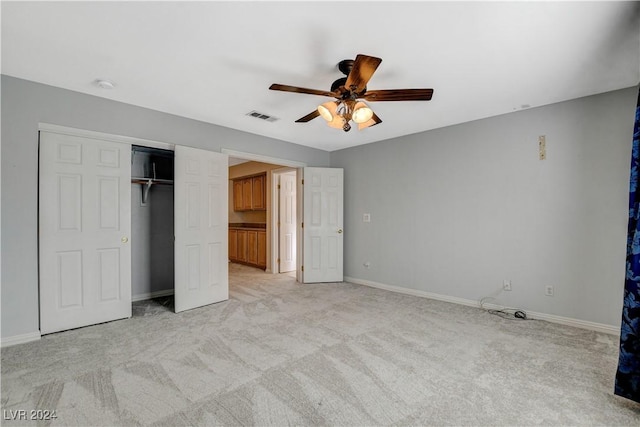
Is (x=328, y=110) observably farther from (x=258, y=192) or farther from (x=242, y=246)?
(x=242, y=246)

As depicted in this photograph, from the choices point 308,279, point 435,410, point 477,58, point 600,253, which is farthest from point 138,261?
point 600,253

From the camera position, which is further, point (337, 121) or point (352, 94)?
point (337, 121)

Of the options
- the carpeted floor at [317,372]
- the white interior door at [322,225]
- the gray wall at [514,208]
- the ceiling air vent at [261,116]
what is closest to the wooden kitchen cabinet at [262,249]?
the white interior door at [322,225]

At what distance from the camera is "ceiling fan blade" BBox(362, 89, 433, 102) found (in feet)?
7.73

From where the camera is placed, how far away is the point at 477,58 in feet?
7.91

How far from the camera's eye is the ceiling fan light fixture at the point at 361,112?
2.53 m

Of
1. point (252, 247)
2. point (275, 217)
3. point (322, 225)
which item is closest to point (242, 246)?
point (252, 247)

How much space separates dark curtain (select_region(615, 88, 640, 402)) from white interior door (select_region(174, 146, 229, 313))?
13.2 ft

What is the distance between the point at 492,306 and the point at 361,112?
305cm

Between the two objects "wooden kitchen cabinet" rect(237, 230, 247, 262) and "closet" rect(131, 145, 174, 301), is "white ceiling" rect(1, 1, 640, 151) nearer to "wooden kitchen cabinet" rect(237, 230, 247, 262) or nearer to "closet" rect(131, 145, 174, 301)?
"closet" rect(131, 145, 174, 301)

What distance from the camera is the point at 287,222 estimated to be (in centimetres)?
636

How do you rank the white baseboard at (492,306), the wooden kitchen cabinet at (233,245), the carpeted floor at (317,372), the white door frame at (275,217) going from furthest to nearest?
the wooden kitchen cabinet at (233,245), the white door frame at (275,217), the white baseboard at (492,306), the carpeted floor at (317,372)

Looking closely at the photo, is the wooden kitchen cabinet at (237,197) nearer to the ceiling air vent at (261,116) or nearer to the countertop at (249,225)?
the countertop at (249,225)

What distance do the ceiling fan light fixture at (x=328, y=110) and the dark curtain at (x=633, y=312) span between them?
2.13 m
